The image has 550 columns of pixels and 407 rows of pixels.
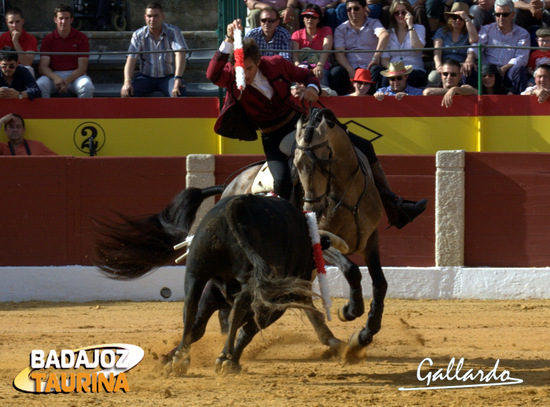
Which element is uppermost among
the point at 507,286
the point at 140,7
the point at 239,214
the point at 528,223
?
the point at 140,7

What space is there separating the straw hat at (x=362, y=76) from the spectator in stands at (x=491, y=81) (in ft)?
3.98

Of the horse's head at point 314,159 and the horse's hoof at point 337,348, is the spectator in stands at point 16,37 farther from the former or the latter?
the horse's hoof at point 337,348

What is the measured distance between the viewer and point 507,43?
10.4 m

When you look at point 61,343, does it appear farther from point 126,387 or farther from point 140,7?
point 140,7

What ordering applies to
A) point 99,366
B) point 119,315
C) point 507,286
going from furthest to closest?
point 507,286, point 119,315, point 99,366

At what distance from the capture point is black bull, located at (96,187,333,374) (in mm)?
4777

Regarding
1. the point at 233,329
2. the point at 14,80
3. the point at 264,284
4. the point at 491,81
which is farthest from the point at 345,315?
the point at 14,80

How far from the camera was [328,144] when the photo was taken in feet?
19.5

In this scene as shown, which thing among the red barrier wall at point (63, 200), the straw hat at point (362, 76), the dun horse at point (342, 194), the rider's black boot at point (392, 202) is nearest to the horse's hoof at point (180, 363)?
the dun horse at point (342, 194)

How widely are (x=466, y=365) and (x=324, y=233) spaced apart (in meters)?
1.24

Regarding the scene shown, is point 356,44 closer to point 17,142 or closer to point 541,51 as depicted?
point 541,51

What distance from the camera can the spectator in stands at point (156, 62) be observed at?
1050cm

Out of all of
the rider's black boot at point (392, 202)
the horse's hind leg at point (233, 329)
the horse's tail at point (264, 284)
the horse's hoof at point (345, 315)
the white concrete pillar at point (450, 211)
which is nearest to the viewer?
the horse's tail at point (264, 284)

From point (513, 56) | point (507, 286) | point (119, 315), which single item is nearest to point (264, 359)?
point (119, 315)
